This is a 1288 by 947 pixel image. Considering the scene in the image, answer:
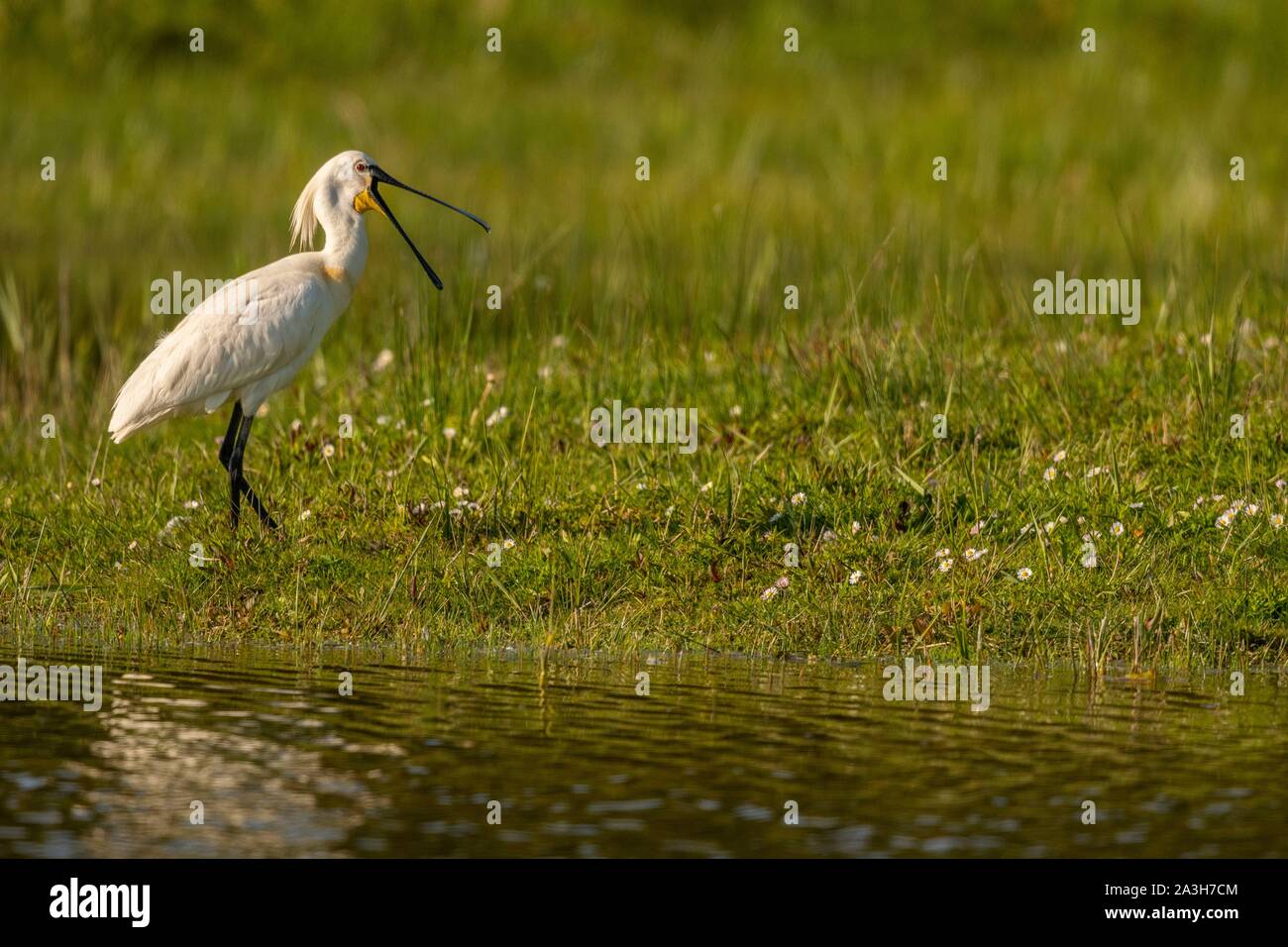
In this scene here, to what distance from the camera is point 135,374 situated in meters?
9.91

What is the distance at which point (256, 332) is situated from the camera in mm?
9703

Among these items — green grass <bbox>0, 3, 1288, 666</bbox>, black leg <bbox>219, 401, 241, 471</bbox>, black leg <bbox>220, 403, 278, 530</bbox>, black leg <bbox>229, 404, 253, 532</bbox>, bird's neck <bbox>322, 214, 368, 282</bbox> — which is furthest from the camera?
bird's neck <bbox>322, 214, 368, 282</bbox>

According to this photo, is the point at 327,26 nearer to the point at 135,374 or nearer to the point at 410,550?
the point at 135,374

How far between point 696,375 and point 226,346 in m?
2.56

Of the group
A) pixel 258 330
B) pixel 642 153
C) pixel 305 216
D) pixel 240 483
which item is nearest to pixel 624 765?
pixel 240 483

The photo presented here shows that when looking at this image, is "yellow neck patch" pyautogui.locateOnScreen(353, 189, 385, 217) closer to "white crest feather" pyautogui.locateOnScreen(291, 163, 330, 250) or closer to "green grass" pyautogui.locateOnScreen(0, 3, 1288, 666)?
"white crest feather" pyautogui.locateOnScreen(291, 163, 330, 250)

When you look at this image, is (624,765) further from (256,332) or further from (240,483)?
(256,332)

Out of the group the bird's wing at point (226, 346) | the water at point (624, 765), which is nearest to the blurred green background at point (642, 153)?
the bird's wing at point (226, 346)

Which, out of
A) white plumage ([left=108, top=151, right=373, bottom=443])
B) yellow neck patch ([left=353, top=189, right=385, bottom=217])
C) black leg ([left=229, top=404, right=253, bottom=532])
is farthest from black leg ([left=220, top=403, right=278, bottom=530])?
yellow neck patch ([left=353, top=189, right=385, bottom=217])

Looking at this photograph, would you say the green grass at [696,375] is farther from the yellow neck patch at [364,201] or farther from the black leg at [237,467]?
the yellow neck patch at [364,201]

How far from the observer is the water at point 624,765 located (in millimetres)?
5387

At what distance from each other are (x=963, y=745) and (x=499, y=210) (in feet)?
38.7

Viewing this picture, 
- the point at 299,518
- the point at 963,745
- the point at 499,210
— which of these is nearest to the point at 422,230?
the point at 499,210

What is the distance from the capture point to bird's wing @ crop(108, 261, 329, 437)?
9711 millimetres
